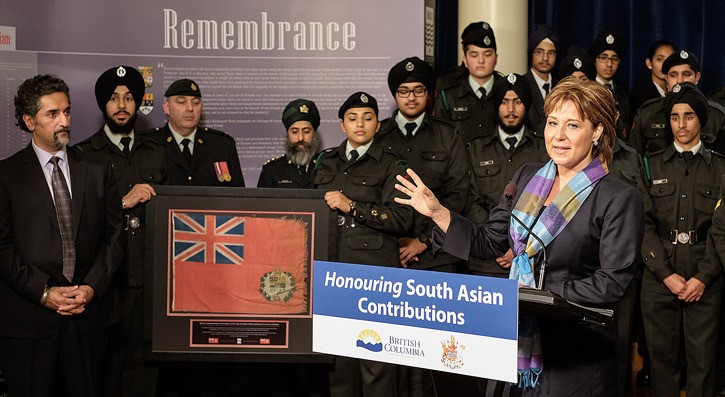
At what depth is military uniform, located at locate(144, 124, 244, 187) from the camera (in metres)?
5.35

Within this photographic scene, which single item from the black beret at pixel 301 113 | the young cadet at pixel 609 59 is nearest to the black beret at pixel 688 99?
the young cadet at pixel 609 59

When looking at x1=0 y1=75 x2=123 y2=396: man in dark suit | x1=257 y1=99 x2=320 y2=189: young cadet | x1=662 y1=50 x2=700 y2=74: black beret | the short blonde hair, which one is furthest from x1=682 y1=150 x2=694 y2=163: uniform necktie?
x1=0 y1=75 x2=123 y2=396: man in dark suit

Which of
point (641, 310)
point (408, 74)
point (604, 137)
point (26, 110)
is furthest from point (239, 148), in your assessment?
point (604, 137)

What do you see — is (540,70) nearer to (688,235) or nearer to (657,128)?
(657,128)

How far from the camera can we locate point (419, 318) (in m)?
2.71

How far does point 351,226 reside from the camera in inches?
194

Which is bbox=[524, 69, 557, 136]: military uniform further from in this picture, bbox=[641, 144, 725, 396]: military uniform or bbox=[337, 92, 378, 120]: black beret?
bbox=[337, 92, 378, 120]: black beret

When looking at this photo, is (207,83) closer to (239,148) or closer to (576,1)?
(239,148)

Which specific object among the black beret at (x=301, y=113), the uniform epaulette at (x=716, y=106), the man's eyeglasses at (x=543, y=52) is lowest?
the black beret at (x=301, y=113)

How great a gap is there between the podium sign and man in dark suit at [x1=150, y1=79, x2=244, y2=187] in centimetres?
263

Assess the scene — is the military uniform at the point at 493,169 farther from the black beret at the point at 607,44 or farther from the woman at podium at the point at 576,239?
the woman at podium at the point at 576,239

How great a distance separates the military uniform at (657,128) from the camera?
6082 millimetres

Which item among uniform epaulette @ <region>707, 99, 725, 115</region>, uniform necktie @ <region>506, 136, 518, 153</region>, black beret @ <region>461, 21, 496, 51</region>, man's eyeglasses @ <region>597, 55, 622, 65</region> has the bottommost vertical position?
uniform necktie @ <region>506, 136, 518, 153</region>

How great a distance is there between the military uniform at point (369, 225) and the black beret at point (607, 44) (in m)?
2.22
